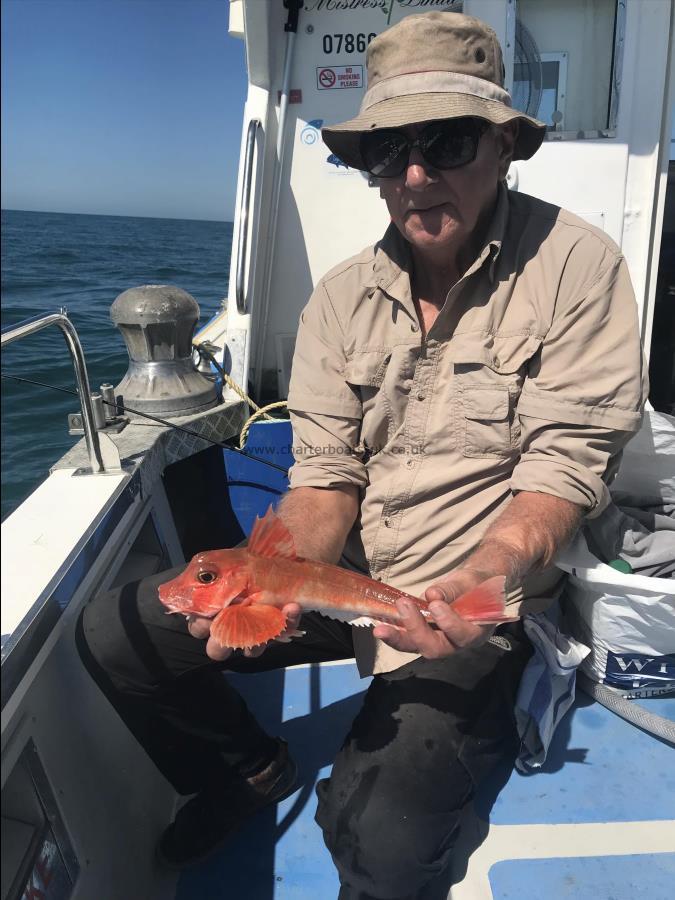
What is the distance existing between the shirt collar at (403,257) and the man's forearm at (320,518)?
706 millimetres

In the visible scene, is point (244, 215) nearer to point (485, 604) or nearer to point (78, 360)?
point (78, 360)

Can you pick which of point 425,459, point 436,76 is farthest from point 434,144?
point 425,459

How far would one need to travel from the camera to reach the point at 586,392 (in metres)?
1.97

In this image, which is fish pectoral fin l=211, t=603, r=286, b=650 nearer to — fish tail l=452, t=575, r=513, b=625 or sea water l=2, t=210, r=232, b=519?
fish tail l=452, t=575, r=513, b=625

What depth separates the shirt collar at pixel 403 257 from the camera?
208cm

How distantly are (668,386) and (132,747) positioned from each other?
3.85m

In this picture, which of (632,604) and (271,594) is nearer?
(271,594)

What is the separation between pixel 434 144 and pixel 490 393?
79cm

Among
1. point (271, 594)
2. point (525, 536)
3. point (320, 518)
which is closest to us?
point (271, 594)

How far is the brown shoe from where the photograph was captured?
2.05 m

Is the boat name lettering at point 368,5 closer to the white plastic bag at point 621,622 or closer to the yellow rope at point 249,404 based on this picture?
the yellow rope at point 249,404

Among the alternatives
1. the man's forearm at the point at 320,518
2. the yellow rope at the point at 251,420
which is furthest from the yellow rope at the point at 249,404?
the man's forearm at the point at 320,518

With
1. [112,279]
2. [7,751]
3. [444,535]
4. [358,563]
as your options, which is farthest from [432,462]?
[112,279]

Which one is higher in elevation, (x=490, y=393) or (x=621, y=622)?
(x=490, y=393)
